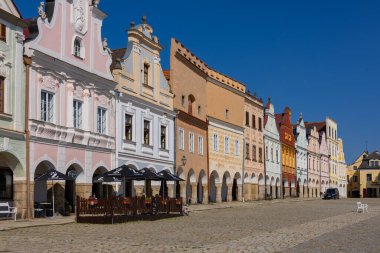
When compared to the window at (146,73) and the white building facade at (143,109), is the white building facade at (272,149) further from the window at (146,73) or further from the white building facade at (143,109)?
the window at (146,73)

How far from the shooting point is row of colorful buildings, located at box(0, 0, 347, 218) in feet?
80.7

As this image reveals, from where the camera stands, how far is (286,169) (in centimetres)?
6694

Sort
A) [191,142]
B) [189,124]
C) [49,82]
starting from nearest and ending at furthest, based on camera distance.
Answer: [49,82], [189,124], [191,142]

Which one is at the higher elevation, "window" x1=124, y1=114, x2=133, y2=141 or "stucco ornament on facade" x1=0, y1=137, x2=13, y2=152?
"window" x1=124, y1=114, x2=133, y2=141

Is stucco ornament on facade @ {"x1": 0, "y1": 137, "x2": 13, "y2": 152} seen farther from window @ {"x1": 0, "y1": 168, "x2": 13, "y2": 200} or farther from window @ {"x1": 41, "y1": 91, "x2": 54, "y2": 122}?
window @ {"x1": 41, "y1": 91, "x2": 54, "y2": 122}

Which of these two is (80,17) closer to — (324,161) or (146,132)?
(146,132)

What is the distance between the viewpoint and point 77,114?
28.9m

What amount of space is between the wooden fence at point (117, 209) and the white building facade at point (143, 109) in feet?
20.6

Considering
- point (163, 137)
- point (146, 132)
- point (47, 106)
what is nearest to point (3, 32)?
point (47, 106)

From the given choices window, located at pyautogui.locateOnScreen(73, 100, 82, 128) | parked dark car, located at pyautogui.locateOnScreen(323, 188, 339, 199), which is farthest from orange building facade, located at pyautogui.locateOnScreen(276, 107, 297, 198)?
window, located at pyautogui.locateOnScreen(73, 100, 82, 128)

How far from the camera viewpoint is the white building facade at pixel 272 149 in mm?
60438

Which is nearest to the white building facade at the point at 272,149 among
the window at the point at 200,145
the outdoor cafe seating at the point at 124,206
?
the window at the point at 200,145

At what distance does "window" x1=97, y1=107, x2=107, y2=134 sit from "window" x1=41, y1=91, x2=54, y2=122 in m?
4.22

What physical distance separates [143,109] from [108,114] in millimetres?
4413
